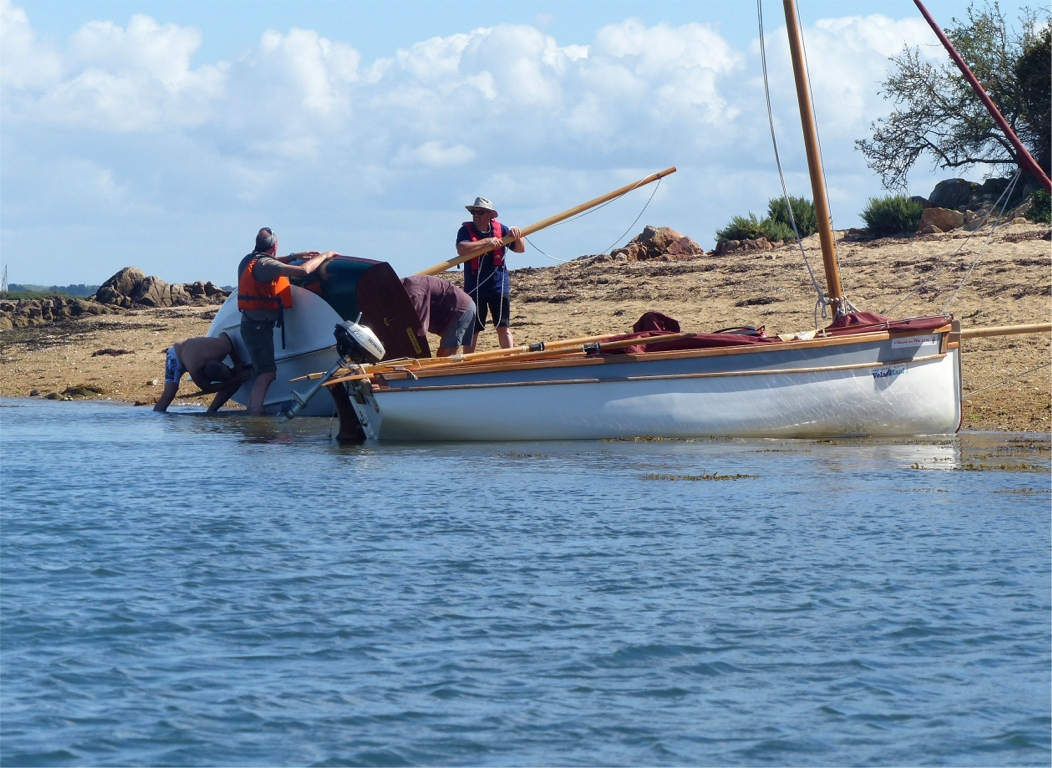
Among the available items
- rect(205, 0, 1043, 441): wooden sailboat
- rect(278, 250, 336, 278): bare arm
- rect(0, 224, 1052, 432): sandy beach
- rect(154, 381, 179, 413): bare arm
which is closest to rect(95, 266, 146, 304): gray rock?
rect(0, 224, 1052, 432): sandy beach

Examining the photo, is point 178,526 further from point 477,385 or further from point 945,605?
point 945,605

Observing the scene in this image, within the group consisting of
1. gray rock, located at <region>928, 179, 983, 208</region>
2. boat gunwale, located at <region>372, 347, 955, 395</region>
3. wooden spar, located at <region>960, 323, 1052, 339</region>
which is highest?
gray rock, located at <region>928, 179, 983, 208</region>

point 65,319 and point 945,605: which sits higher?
point 65,319

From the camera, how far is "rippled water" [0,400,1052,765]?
4.91 metres

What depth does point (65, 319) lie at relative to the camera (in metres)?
32.1

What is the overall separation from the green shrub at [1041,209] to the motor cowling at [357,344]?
14543mm

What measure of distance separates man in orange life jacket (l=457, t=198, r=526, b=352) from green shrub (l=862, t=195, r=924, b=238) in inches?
505

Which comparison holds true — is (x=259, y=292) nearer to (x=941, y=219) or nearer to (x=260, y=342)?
(x=260, y=342)

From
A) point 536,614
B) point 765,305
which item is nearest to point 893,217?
point 765,305

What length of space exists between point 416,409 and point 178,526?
3.83m

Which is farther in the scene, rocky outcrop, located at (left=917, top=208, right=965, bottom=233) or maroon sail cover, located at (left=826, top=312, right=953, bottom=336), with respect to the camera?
rocky outcrop, located at (left=917, top=208, right=965, bottom=233)

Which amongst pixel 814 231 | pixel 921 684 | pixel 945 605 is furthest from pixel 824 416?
pixel 814 231

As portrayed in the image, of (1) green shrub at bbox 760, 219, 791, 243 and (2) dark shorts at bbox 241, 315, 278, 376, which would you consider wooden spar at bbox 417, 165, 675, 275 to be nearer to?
(2) dark shorts at bbox 241, 315, 278, 376

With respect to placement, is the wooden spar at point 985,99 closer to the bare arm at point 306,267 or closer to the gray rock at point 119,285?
the bare arm at point 306,267
